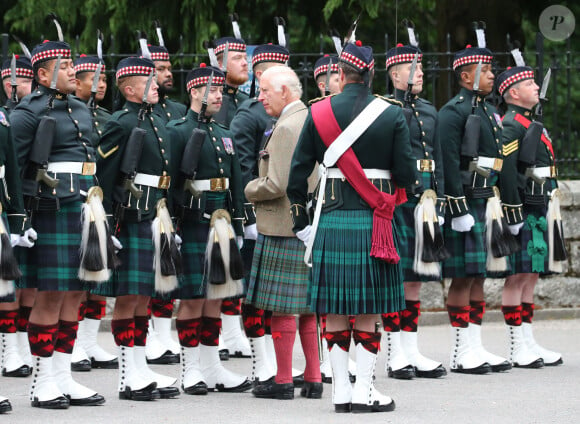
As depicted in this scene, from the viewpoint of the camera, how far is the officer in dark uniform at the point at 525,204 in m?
9.77

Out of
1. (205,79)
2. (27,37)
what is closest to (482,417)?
(205,79)

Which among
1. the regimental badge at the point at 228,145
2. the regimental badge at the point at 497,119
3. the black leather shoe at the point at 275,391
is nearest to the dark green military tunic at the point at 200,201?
the regimental badge at the point at 228,145

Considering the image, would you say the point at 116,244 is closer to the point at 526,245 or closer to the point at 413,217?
the point at 413,217

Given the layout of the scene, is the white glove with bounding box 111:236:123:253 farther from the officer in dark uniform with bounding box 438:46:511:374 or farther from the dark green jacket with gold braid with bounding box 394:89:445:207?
the officer in dark uniform with bounding box 438:46:511:374

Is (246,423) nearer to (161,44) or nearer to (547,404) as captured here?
(547,404)

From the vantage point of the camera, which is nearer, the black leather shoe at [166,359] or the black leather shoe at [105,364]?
the black leather shoe at [105,364]

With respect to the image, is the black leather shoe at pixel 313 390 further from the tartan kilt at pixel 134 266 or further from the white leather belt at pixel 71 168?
the white leather belt at pixel 71 168

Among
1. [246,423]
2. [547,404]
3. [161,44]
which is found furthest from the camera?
[161,44]

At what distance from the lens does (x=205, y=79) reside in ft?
28.5

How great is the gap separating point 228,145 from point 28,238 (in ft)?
5.07

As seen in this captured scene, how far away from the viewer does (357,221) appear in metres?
7.55

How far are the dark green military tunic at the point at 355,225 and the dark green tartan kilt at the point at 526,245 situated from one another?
2453 mm

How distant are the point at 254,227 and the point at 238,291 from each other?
67 centimetres

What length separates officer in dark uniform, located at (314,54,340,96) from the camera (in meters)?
9.33
